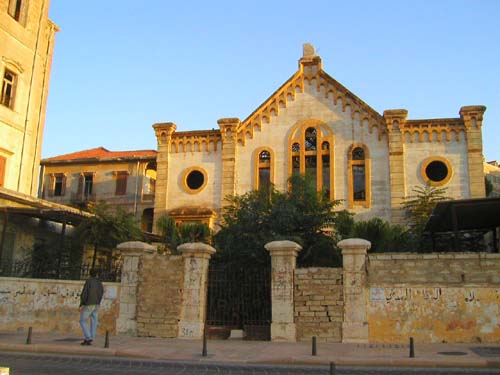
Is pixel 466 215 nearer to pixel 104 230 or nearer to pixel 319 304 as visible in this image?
pixel 319 304

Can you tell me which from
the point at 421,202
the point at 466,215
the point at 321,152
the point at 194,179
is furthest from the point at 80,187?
the point at 466,215

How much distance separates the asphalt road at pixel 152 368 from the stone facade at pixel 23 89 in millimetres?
18452

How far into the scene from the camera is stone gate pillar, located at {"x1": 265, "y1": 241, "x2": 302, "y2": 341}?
15789 millimetres

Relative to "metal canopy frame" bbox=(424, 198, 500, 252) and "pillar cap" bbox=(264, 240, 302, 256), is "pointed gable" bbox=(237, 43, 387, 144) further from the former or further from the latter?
"pillar cap" bbox=(264, 240, 302, 256)

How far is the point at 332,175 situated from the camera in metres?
30.2

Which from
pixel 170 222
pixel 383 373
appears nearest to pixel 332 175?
pixel 170 222

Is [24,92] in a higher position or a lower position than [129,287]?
higher

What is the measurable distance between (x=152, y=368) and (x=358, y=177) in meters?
21.2

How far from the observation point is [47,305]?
17.6m

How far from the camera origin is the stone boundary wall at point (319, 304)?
615 inches

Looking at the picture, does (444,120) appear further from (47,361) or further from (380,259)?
(47,361)

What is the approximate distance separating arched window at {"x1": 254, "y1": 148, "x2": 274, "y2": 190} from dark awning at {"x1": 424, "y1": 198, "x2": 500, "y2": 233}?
11587mm

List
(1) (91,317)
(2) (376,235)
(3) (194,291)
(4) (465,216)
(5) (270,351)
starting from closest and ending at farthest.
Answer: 1. (5) (270,351)
2. (1) (91,317)
3. (3) (194,291)
4. (4) (465,216)
5. (2) (376,235)

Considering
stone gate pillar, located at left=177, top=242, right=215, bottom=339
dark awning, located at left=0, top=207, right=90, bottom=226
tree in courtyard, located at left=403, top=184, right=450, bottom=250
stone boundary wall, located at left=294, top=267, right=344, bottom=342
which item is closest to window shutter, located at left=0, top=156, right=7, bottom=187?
dark awning, located at left=0, top=207, right=90, bottom=226
